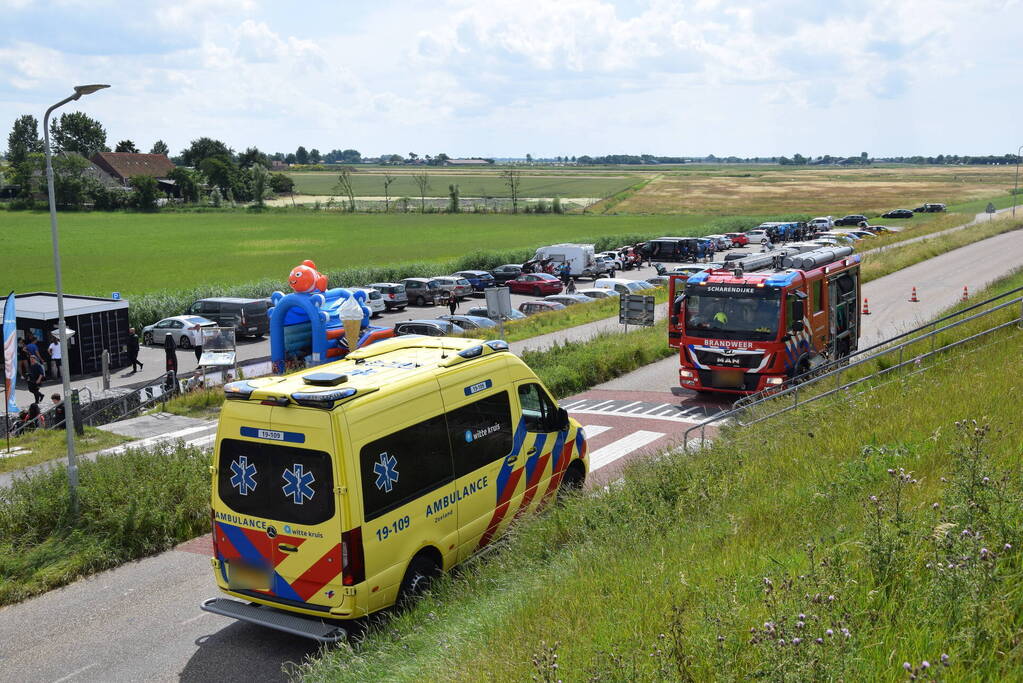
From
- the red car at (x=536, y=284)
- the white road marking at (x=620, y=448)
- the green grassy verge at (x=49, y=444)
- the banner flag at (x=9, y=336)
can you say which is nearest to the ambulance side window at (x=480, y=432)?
the white road marking at (x=620, y=448)

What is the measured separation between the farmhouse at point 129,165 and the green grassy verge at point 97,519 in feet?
470

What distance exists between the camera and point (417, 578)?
902cm

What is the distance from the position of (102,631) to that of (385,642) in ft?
11.9

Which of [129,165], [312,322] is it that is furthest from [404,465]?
[129,165]

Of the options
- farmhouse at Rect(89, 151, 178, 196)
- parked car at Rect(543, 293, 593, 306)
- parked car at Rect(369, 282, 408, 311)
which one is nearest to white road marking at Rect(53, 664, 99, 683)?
parked car at Rect(543, 293, 593, 306)

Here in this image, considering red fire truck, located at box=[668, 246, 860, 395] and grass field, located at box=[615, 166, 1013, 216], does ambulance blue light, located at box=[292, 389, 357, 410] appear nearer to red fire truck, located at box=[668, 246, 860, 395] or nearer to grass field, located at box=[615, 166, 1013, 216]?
red fire truck, located at box=[668, 246, 860, 395]

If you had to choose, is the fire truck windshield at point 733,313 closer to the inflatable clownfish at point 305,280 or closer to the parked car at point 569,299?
the inflatable clownfish at point 305,280

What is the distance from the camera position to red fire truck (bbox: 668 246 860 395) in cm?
1798

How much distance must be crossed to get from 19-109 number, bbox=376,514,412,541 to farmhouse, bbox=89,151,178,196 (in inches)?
5843

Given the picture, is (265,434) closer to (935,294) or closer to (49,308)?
(49,308)

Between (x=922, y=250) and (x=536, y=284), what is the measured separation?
2182cm

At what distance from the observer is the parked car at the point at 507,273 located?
182 ft

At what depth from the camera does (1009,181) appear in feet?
526

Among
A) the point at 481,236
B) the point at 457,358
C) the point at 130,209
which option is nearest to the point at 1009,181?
the point at 481,236
